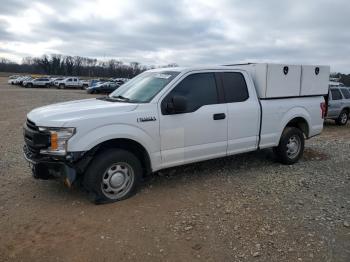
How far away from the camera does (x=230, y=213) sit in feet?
15.2

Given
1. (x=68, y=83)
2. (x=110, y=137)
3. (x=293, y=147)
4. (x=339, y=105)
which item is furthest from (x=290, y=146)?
(x=68, y=83)

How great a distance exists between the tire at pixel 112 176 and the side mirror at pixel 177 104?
86cm

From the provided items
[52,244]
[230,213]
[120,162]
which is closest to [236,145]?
[230,213]

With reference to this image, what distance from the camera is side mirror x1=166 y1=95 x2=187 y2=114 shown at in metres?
5.07

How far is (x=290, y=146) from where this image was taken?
279 inches

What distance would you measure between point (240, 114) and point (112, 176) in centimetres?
240

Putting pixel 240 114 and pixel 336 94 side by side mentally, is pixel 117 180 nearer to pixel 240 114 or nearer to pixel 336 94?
pixel 240 114

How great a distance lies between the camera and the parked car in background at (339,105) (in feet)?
47.8

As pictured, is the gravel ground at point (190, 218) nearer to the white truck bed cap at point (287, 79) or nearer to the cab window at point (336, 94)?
the white truck bed cap at point (287, 79)

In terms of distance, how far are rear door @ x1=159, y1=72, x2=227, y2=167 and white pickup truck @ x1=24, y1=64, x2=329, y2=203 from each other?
15 millimetres

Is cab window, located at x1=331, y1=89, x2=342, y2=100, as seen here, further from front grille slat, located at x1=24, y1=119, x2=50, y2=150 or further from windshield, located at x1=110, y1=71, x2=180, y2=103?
front grille slat, located at x1=24, y1=119, x2=50, y2=150

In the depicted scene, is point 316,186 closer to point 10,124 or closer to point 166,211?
point 166,211

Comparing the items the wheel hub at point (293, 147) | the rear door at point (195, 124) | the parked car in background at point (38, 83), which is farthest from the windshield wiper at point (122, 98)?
the parked car in background at point (38, 83)

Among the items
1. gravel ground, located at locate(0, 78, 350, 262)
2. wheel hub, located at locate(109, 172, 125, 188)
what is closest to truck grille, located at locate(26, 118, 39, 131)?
gravel ground, located at locate(0, 78, 350, 262)
